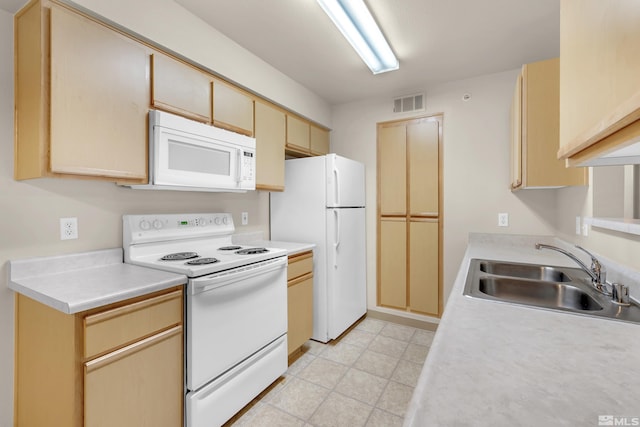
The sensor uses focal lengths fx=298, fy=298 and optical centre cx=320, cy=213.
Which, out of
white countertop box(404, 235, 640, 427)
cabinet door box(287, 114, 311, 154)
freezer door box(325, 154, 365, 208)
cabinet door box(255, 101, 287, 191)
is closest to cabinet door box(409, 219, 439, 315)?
freezer door box(325, 154, 365, 208)

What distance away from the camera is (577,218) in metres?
1.97

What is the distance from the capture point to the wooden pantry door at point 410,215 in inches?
117

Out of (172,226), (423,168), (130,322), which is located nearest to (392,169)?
(423,168)

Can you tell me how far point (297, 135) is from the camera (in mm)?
2900

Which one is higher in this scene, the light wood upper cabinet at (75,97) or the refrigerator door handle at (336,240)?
the light wood upper cabinet at (75,97)

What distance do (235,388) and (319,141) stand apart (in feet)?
8.02

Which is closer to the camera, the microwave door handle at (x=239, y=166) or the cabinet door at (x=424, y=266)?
the microwave door handle at (x=239, y=166)

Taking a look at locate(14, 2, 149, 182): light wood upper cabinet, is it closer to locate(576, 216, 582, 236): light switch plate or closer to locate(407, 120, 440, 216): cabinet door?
locate(407, 120, 440, 216): cabinet door

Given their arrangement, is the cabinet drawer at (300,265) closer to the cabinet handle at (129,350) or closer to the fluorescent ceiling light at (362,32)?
the cabinet handle at (129,350)

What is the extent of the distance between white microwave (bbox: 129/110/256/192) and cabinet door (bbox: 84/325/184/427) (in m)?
0.84

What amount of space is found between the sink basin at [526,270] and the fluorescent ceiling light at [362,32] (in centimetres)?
167

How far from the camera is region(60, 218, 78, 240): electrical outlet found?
1.55 meters

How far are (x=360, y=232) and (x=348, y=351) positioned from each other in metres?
1.18


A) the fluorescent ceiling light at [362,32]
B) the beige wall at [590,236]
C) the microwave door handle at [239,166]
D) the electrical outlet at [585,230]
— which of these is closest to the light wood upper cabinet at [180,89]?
the microwave door handle at [239,166]
